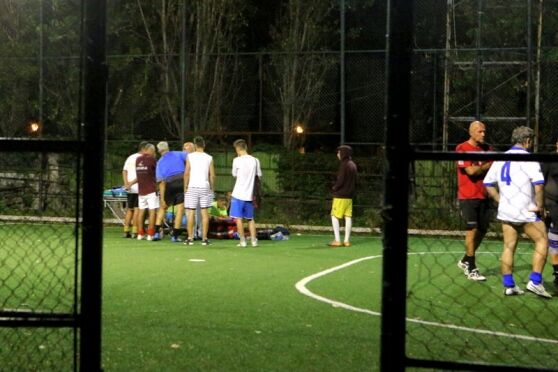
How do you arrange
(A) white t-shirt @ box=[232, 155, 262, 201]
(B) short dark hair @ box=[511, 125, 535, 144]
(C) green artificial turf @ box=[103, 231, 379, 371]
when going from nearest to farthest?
(C) green artificial turf @ box=[103, 231, 379, 371], (B) short dark hair @ box=[511, 125, 535, 144], (A) white t-shirt @ box=[232, 155, 262, 201]

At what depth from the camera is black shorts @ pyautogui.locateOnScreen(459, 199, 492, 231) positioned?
1288 cm

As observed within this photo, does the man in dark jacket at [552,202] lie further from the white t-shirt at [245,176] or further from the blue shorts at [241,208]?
the blue shorts at [241,208]

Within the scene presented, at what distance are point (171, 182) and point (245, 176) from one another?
2.11 m

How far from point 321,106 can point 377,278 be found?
19888 millimetres

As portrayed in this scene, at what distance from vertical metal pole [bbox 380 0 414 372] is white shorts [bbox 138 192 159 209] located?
13997 millimetres

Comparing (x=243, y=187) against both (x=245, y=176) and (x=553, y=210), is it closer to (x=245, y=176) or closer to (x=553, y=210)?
(x=245, y=176)

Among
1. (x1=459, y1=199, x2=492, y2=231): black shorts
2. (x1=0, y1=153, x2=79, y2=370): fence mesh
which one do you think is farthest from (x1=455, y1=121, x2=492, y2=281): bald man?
(x1=0, y1=153, x2=79, y2=370): fence mesh

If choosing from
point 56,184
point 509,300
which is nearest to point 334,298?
point 509,300

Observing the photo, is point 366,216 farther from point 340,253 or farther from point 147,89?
point 147,89

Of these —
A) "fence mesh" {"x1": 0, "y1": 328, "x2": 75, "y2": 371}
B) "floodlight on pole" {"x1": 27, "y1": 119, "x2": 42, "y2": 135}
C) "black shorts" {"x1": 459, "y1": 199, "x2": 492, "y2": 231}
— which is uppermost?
"floodlight on pole" {"x1": 27, "y1": 119, "x2": 42, "y2": 135}

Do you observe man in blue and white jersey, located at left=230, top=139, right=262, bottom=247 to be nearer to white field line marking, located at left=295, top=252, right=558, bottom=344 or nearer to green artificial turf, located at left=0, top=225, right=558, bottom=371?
green artificial turf, located at left=0, top=225, right=558, bottom=371

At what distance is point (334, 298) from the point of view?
11.1m

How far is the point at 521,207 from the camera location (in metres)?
11.4

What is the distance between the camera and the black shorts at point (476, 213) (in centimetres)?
1288
